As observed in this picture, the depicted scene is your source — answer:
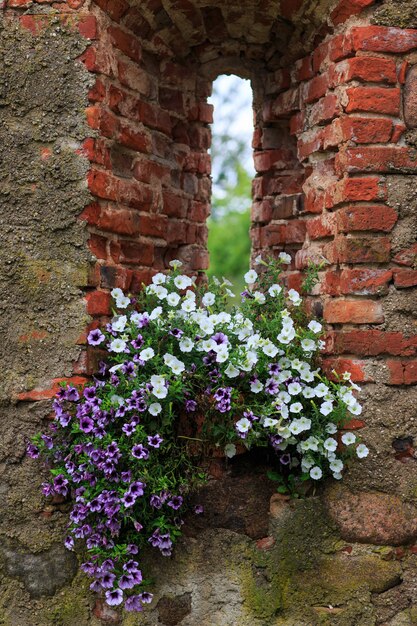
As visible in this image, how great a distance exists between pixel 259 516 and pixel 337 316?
753 mm

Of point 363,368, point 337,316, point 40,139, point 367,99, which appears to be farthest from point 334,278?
point 40,139

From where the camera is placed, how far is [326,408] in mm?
→ 2730

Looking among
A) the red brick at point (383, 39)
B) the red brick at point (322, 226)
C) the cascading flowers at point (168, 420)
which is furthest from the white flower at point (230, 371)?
the red brick at point (383, 39)

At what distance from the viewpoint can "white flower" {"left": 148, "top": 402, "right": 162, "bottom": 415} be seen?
2.66 m

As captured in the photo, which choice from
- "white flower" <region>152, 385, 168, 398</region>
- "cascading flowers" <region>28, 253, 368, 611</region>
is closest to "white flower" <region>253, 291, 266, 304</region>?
"cascading flowers" <region>28, 253, 368, 611</region>

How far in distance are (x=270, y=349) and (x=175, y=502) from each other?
598mm

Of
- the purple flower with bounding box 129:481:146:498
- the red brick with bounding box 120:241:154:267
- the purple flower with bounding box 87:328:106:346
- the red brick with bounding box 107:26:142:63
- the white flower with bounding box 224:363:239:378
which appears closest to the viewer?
the purple flower with bounding box 129:481:146:498

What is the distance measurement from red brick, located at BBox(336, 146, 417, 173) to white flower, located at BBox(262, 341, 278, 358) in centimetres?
68

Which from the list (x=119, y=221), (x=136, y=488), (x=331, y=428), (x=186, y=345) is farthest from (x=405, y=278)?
(x=136, y=488)

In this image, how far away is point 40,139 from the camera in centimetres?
294

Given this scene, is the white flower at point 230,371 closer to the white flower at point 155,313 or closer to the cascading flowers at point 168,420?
the cascading flowers at point 168,420

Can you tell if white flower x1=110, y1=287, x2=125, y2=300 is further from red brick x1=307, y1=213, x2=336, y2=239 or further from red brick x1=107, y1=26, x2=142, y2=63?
red brick x1=107, y1=26, x2=142, y2=63

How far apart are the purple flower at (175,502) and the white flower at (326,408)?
21.7 inches

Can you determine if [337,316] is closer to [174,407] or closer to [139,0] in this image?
[174,407]
